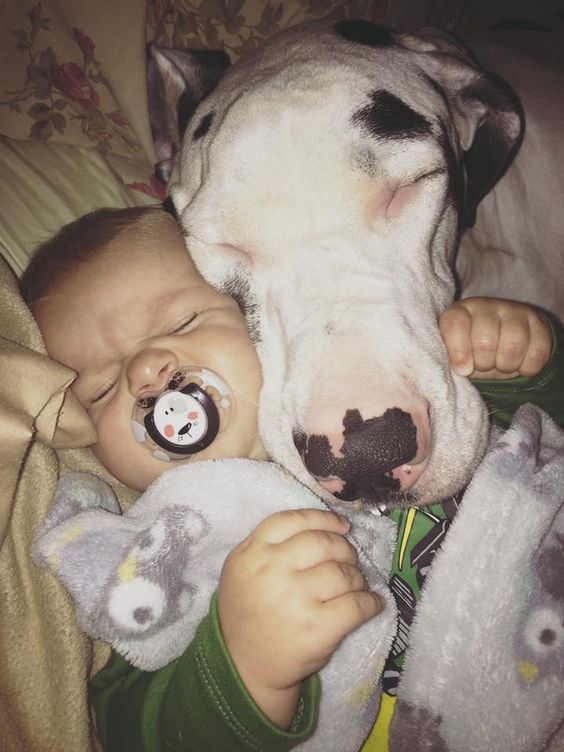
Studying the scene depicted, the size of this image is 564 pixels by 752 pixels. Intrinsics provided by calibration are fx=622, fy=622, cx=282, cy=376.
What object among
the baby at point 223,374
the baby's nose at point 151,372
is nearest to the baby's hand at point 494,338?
the baby at point 223,374

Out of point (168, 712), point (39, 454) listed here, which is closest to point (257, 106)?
point (39, 454)

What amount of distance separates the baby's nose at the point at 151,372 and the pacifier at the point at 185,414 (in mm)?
12

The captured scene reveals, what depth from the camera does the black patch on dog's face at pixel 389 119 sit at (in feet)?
3.71

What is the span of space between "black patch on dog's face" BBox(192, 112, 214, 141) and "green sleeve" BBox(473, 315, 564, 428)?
0.81 metres

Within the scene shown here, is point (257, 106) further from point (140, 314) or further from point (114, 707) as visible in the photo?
point (114, 707)

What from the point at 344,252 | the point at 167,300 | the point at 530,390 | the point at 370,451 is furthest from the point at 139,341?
the point at 530,390

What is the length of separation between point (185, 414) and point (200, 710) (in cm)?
50

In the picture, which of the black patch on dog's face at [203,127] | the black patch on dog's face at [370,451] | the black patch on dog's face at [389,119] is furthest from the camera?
the black patch on dog's face at [203,127]

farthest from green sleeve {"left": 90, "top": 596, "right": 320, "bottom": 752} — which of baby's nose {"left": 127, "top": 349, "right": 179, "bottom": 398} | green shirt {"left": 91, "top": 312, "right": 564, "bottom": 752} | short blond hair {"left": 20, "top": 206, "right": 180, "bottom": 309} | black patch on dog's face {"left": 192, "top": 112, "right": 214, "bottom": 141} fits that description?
black patch on dog's face {"left": 192, "top": 112, "right": 214, "bottom": 141}

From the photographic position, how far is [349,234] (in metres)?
1.09

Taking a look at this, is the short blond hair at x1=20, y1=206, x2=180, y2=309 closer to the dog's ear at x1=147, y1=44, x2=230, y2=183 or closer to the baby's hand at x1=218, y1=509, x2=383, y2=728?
the dog's ear at x1=147, y1=44, x2=230, y2=183

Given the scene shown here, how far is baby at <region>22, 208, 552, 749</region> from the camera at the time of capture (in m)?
0.93

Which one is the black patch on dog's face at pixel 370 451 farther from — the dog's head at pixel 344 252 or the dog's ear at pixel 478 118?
the dog's ear at pixel 478 118

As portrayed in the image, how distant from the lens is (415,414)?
904 mm
